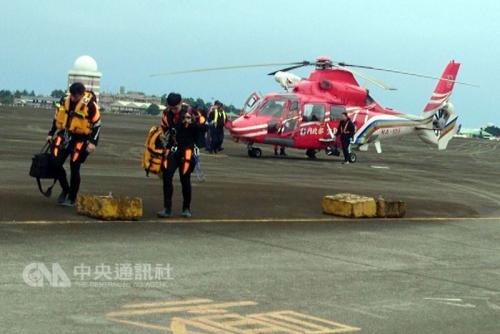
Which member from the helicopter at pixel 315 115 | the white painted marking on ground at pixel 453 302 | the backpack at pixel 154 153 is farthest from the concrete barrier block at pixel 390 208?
the helicopter at pixel 315 115

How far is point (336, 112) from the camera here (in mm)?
30203

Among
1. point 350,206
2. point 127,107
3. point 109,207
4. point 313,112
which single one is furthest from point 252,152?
point 127,107

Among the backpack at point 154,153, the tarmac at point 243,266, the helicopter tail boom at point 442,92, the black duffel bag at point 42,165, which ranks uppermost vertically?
the helicopter tail boom at point 442,92

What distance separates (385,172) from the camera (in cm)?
2630

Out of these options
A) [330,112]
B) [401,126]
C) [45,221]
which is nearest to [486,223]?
[45,221]

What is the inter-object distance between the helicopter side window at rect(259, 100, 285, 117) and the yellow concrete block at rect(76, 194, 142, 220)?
57.0ft

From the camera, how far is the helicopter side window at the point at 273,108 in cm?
2900

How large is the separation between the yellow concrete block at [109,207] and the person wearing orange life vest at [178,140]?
0.61 metres

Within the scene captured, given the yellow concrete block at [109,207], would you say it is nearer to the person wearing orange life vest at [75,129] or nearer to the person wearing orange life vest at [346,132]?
the person wearing orange life vest at [75,129]

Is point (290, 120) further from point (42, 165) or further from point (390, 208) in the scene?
point (42, 165)

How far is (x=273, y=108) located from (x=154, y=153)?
17.0 metres

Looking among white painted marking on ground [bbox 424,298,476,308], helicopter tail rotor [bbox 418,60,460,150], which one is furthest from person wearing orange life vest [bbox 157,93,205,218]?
helicopter tail rotor [bbox 418,60,460,150]

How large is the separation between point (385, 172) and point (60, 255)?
60.7 feet

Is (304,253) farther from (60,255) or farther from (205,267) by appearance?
(60,255)
